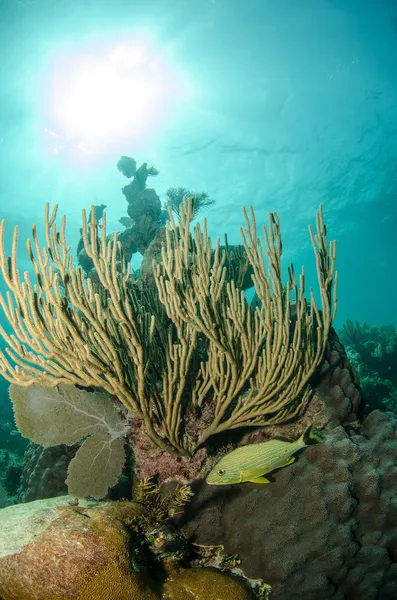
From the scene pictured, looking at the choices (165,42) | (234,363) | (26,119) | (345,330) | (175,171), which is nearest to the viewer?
Answer: (234,363)

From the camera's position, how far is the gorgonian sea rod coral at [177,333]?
2.44 meters

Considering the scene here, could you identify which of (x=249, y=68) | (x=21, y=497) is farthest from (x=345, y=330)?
(x=249, y=68)

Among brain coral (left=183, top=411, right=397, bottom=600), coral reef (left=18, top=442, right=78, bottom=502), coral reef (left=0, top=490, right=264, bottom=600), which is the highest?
brain coral (left=183, top=411, right=397, bottom=600)

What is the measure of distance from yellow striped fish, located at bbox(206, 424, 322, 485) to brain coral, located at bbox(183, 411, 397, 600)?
796 millimetres

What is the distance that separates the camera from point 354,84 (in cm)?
2417

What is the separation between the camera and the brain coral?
2.68 metres

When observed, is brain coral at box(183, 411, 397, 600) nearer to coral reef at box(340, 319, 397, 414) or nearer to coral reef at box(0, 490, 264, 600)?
coral reef at box(0, 490, 264, 600)

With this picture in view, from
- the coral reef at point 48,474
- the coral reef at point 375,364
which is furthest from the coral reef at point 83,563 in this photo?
the coral reef at point 375,364

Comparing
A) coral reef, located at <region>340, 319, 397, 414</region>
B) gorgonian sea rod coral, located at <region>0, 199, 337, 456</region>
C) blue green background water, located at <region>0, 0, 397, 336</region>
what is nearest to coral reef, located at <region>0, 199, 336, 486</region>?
gorgonian sea rod coral, located at <region>0, 199, 337, 456</region>

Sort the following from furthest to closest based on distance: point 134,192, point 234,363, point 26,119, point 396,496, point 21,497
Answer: point 26,119
point 134,192
point 21,497
point 234,363
point 396,496

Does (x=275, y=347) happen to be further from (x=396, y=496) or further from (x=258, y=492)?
(x=396, y=496)

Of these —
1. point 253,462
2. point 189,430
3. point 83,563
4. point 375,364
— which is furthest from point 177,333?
point 375,364

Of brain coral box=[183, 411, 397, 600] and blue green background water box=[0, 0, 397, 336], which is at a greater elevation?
blue green background water box=[0, 0, 397, 336]

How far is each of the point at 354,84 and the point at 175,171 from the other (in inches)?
625
